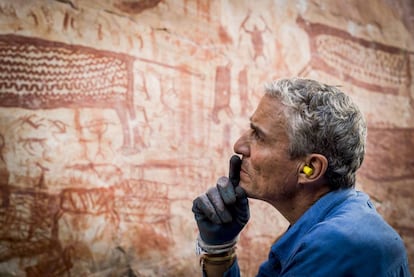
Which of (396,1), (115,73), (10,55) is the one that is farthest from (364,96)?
(10,55)

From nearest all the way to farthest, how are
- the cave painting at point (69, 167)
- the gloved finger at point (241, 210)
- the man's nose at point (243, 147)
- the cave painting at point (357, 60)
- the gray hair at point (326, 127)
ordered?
the gray hair at point (326, 127) → the man's nose at point (243, 147) → the gloved finger at point (241, 210) → the cave painting at point (69, 167) → the cave painting at point (357, 60)

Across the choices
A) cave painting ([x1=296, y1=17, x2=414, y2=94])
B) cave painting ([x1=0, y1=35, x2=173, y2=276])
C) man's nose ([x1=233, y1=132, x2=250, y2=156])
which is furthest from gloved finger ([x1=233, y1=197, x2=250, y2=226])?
cave painting ([x1=296, y1=17, x2=414, y2=94])

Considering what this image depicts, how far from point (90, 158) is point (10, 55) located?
0.61m

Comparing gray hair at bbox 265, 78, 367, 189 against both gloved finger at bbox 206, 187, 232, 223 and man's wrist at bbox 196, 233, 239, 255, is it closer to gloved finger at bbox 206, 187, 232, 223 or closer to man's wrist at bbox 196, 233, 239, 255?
gloved finger at bbox 206, 187, 232, 223

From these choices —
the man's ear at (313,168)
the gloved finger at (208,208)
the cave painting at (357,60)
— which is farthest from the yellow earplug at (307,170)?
the cave painting at (357,60)

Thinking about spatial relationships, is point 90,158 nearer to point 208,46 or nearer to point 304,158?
point 208,46

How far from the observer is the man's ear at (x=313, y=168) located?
4.68 ft

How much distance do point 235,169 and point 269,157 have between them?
0.16 meters

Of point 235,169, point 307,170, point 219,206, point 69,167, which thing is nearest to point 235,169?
point 235,169

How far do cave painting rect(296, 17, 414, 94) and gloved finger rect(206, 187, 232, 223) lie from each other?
70.8 inches

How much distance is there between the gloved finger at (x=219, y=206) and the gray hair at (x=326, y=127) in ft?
1.05

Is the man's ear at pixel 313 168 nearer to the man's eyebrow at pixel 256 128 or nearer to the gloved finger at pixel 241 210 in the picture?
the man's eyebrow at pixel 256 128

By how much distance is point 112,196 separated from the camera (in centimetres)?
244

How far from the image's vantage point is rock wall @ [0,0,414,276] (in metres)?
2.22
